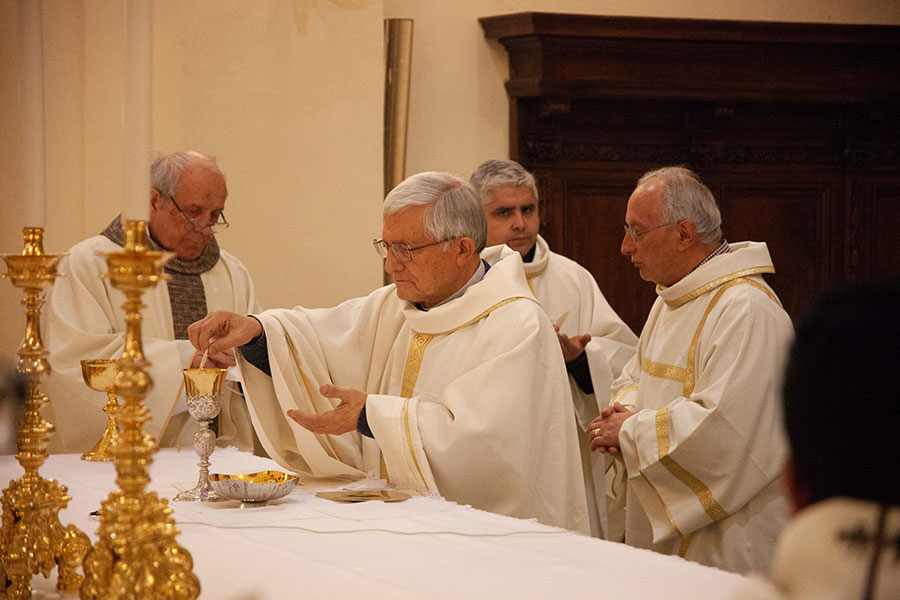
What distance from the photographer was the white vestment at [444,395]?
129 inches

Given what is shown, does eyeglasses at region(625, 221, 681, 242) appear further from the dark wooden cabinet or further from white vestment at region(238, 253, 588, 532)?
the dark wooden cabinet

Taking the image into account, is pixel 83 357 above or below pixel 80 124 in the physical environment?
below

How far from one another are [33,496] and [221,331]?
1.48 meters

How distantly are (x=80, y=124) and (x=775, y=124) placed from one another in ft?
15.6

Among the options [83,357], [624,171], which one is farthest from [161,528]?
[624,171]

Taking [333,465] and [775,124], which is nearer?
[333,465]

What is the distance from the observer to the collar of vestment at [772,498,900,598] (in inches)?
35.2

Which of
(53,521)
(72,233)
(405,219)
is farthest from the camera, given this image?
(72,233)

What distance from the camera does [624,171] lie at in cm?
754

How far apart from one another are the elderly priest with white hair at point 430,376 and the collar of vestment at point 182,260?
4.76 ft

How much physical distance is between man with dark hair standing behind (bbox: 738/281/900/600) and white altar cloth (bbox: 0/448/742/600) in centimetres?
106

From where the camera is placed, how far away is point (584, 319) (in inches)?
230

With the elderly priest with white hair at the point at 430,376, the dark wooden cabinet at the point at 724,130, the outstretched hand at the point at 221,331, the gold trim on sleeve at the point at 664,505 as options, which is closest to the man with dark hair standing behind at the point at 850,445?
the elderly priest with white hair at the point at 430,376

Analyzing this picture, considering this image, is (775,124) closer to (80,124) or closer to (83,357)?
(80,124)
